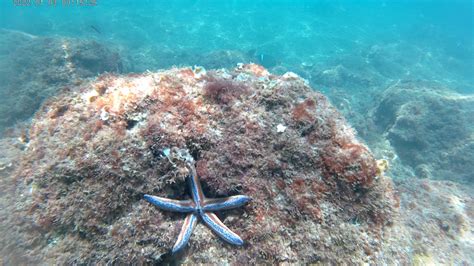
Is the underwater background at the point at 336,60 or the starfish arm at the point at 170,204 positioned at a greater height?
the starfish arm at the point at 170,204

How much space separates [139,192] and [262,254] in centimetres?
182

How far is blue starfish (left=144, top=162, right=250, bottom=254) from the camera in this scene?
10.9ft

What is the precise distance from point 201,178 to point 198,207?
0.41m

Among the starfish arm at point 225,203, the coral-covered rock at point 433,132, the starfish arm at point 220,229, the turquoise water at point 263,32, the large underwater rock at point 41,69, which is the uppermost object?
the starfish arm at point 225,203

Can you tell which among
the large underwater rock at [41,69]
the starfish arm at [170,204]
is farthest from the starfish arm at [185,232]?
the large underwater rock at [41,69]

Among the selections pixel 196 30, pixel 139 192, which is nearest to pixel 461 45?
pixel 196 30

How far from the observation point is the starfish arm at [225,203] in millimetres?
3480

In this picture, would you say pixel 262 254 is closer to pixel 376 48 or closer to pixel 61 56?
pixel 61 56

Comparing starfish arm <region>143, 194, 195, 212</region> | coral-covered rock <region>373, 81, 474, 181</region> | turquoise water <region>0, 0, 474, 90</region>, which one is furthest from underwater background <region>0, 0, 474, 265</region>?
starfish arm <region>143, 194, 195, 212</region>

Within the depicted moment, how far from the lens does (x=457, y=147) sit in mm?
13031

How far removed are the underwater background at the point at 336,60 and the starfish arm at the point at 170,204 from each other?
1751mm

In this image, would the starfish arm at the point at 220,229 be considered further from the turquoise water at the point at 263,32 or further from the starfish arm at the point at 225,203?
the turquoise water at the point at 263,32

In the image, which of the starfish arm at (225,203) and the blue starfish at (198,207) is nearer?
the blue starfish at (198,207)

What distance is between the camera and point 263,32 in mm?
33781
